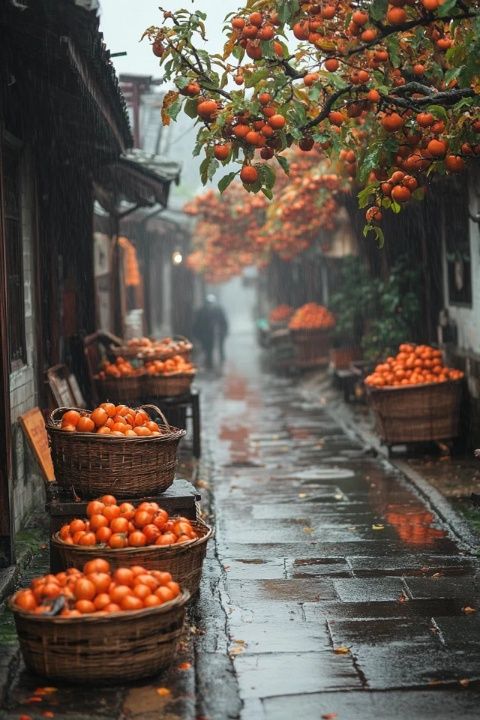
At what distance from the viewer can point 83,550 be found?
6.62 meters

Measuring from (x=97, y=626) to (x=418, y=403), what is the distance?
27.1 ft

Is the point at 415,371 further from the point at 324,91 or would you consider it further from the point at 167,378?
the point at 324,91

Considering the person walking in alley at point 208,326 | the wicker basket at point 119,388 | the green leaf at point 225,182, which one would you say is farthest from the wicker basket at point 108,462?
the person walking in alley at point 208,326

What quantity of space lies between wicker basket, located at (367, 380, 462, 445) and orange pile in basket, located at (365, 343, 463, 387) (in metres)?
0.15

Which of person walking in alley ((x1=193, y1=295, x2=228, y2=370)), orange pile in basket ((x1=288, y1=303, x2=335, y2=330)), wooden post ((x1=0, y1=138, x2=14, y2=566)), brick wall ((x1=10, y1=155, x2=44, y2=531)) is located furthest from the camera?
person walking in alley ((x1=193, y1=295, x2=228, y2=370))

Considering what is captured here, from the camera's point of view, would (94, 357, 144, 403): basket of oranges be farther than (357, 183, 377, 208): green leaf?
Yes

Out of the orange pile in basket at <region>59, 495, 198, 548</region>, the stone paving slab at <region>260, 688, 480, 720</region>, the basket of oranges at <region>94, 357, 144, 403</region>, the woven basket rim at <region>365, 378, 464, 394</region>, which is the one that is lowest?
the stone paving slab at <region>260, 688, 480, 720</region>

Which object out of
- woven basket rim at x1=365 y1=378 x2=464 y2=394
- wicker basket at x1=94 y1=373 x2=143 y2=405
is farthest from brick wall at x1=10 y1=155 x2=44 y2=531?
woven basket rim at x1=365 y1=378 x2=464 y2=394

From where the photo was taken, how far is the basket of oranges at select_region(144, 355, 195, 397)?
1409 centimetres

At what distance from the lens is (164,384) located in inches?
557

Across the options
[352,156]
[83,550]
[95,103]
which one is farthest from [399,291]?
[83,550]

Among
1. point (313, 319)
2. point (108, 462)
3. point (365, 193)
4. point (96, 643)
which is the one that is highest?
point (365, 193)

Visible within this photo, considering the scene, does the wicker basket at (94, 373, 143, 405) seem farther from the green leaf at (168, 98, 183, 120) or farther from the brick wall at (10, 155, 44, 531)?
the green leaf at (168, 98, 183, 120)

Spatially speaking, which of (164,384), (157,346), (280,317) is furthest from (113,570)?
(280,317)
